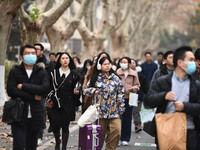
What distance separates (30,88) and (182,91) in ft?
6.24

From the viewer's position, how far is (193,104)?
4977 mm

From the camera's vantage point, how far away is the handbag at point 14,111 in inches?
221

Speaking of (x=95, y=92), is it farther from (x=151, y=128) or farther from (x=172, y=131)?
(x=172, y=131)

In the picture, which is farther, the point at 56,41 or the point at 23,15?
the point at 56,41

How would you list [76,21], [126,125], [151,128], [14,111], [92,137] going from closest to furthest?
[151,128] → [14,111] → [92,137] → [126,125] → [76,21]

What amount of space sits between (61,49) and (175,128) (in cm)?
1457

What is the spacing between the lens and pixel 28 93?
5.77m

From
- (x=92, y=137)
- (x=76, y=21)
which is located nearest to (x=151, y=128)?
(x=92, y=137)

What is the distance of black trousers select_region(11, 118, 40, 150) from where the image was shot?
5.69m

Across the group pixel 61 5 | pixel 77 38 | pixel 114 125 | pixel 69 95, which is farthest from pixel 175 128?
pixel 77 38

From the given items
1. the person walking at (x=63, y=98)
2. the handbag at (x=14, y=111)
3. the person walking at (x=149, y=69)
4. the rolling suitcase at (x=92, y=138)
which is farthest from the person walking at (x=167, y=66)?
the person walking at (x=149, y=69)

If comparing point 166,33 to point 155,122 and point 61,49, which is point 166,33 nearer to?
point 61,49

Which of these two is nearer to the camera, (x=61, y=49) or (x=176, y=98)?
(x=176, y=98)

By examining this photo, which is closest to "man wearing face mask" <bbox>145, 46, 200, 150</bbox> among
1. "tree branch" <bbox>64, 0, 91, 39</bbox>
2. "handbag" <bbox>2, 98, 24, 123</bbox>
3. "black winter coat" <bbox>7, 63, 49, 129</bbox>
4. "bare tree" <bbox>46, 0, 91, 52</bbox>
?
"black winter coat" <bbox>7, 63, 49, 129</bbox>
